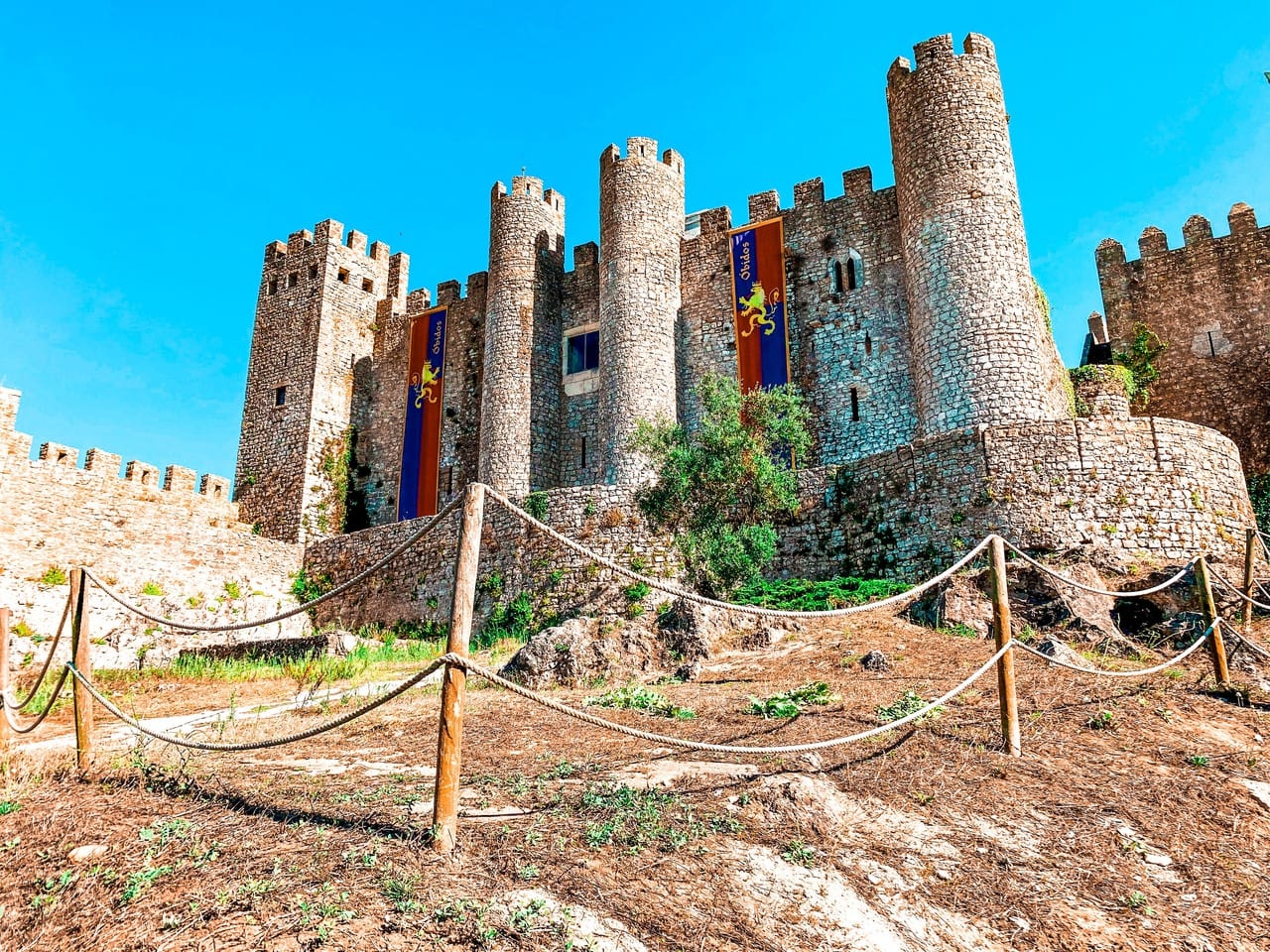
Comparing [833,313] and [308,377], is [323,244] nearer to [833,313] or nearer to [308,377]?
[308,377]

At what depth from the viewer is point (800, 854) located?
3.87 meters

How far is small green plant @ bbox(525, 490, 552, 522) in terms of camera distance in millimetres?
17312

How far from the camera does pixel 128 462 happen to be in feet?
65.3

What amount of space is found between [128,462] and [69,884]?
19.2m

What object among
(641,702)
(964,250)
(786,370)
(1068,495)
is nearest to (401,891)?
(641,702)

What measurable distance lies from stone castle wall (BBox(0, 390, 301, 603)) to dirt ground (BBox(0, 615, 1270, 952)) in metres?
14.2

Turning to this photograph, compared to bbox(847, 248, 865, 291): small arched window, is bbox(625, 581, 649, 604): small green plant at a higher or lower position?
lower

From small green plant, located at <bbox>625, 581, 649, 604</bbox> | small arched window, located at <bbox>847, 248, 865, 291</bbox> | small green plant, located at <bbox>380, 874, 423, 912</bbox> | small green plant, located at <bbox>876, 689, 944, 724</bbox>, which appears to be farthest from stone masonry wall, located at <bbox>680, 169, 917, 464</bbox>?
small green plant, located at <bbox>380, 874, 423, 912</bbox>

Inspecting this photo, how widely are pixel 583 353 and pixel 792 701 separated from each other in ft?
60.6

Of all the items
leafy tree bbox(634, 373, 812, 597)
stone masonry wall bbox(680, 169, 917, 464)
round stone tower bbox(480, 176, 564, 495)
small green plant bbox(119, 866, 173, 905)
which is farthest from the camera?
round stone tower bbox(480, 176, 564, 495)

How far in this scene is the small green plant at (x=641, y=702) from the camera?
687 cm

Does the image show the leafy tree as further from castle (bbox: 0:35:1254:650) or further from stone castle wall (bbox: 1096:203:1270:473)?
stone castle wall (bbox: 1096:203:1270:473)

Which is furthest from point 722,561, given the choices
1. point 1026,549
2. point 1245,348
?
point 1245,348

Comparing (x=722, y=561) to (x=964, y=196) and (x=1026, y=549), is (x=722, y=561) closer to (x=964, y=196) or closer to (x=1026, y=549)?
(x=1026, y=549)
